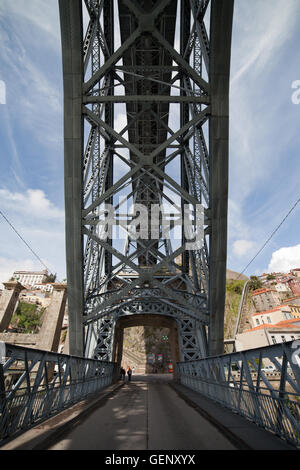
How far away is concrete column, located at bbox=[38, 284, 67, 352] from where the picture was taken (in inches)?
850

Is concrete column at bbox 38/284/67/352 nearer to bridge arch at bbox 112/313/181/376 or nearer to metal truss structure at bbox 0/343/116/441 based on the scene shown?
bridge arch at bbox 112/313/181/376

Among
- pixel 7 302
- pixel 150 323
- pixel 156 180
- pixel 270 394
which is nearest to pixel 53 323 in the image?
pixel 7 302

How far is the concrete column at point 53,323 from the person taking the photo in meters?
21.6

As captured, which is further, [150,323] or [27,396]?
[150,323]

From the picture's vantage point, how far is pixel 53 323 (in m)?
22.5

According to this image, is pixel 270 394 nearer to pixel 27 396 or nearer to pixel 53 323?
pixel 27 396

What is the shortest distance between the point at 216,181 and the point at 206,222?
141cm

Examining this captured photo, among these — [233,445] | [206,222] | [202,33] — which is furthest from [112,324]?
[202,33]

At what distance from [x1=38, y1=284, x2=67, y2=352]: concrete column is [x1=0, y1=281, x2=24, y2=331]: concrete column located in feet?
14.9

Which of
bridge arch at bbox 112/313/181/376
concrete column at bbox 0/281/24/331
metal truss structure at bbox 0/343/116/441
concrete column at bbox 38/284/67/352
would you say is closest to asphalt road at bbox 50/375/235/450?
metal truss structure at bbox 0/343/116/441

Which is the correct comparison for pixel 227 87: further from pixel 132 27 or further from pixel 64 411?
pixel 64 411

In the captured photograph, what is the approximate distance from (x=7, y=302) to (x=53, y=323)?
5.98 m

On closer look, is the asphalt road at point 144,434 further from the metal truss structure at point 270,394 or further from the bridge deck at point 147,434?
the metal truss structure at point 270,394

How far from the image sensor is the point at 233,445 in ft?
→ 11.2
